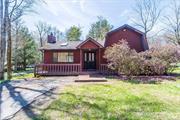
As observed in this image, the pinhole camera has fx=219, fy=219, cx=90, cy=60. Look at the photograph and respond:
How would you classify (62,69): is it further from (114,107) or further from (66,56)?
(114,107)

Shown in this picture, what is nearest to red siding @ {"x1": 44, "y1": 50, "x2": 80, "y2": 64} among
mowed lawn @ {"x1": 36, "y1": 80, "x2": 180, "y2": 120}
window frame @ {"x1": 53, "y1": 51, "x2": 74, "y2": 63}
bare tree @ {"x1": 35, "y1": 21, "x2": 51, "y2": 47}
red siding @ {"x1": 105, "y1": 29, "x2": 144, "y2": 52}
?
window frame @ {"x1": 53, "y1": 51, "x2": 74, "y2": 63}

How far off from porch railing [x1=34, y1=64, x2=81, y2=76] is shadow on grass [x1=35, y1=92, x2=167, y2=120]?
11.5 meters

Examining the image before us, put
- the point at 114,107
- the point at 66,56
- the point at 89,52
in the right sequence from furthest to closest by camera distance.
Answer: the point at 89,52 → the point at 66,56 → the point at 114,107

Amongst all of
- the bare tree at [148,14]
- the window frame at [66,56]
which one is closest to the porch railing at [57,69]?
the window frame at [66,56]

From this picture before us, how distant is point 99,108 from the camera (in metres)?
8.46

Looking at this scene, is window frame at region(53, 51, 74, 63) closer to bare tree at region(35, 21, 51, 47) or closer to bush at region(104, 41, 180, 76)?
bush at region(104, 41, 180, 76)

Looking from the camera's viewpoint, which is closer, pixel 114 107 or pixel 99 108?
pixel 99 108

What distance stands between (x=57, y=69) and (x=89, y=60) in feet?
12.3

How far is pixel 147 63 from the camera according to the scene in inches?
728

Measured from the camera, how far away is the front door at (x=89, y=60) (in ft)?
78.8

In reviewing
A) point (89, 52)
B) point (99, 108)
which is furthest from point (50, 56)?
point (99, 108)

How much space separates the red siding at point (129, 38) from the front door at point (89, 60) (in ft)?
7.59

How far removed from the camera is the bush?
17.5 m

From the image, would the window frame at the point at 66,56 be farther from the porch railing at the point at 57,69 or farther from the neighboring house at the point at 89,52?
the porch railing at the point at 57,69
